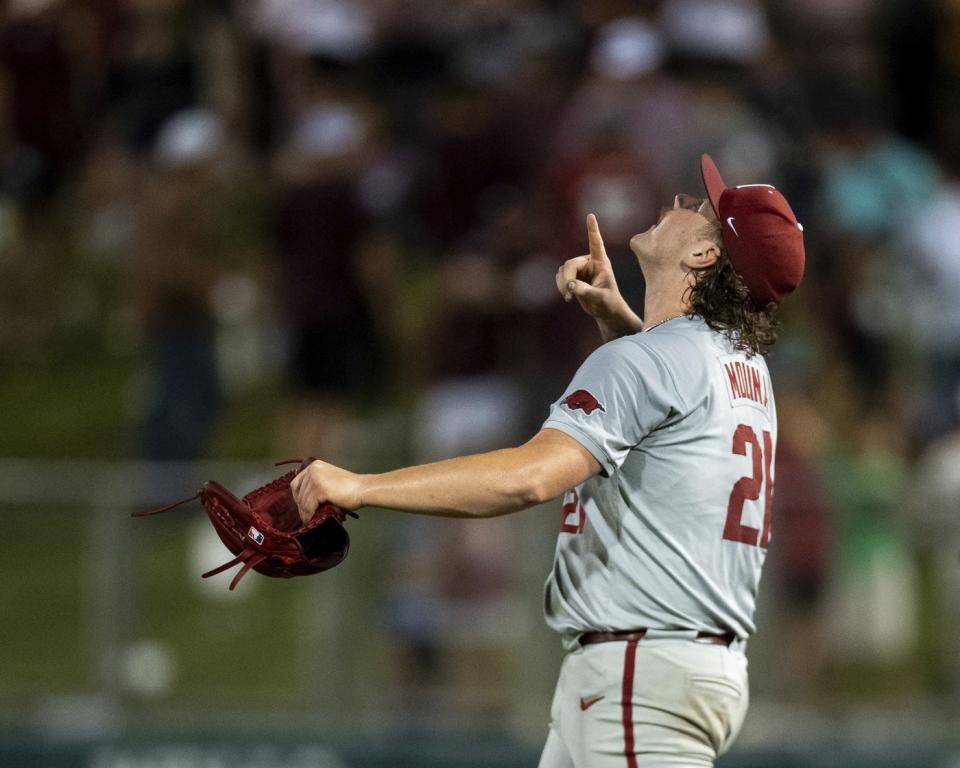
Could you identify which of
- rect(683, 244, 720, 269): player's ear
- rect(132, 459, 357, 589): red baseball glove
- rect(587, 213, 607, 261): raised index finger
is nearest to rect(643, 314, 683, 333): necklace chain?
rect(683, 244, 720, 269): player's ear

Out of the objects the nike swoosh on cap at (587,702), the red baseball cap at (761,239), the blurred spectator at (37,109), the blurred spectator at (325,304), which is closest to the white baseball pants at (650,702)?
the nike swoosh on cap at (587,702)

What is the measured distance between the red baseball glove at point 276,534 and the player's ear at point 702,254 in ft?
3.24

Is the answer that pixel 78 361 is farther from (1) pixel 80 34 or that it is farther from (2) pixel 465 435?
(2) pixel 465 435

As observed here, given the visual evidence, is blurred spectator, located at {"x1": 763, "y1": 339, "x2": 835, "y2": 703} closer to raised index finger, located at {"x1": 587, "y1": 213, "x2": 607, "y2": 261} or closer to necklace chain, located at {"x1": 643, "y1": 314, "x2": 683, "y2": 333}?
raised index finger, located at {"x1": 587, "y1": 213, "x2": 607, "y2": 261}

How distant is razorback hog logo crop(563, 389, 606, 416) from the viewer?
3621mm

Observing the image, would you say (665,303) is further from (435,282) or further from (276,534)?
(435,282)

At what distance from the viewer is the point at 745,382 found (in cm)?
389

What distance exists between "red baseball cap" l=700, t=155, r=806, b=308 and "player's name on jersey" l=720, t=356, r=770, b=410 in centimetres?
16

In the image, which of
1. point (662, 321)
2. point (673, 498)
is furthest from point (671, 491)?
point (662, 321)

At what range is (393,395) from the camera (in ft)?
30.0

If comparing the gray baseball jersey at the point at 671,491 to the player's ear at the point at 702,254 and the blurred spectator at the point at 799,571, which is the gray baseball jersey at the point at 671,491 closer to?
the player's ear at the point at 702,254

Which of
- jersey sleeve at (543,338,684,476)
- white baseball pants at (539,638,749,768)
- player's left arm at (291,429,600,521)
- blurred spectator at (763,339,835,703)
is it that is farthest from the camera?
blurred spectator at (763,339,835,703)

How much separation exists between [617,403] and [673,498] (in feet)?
0.97

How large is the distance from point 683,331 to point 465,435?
4.61 metres
